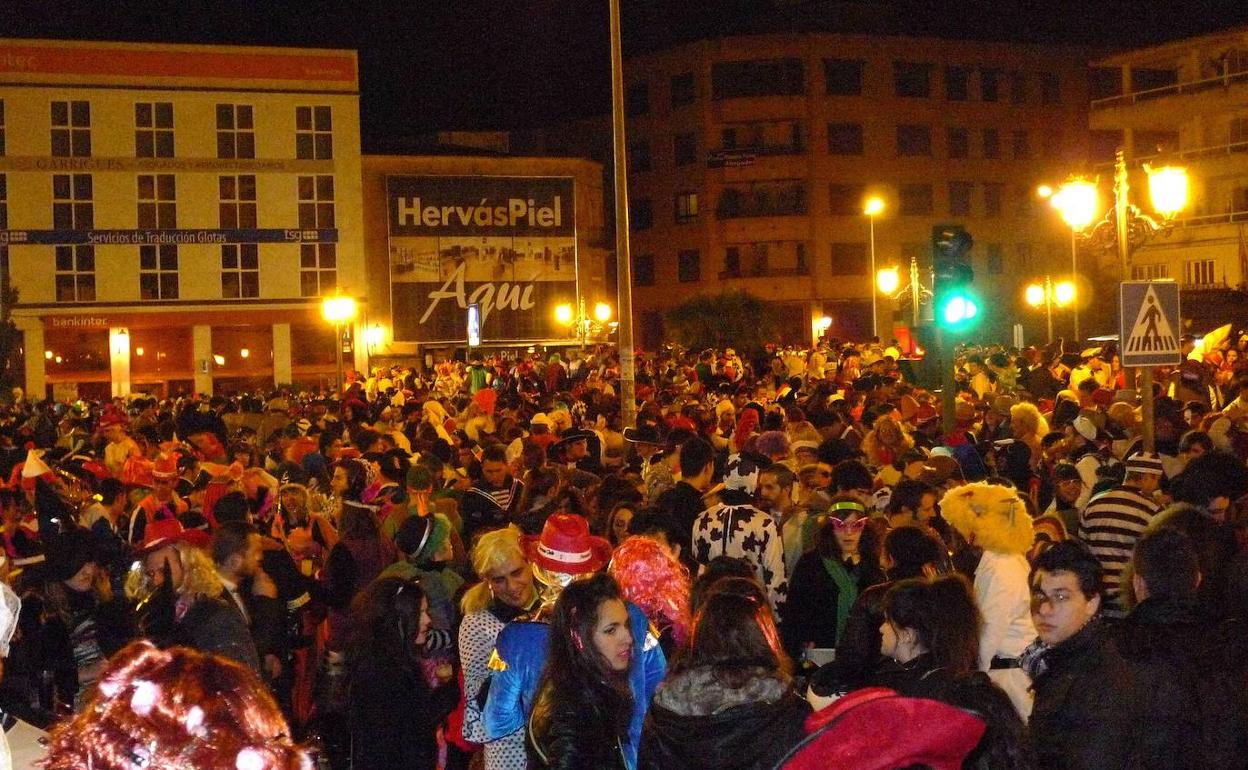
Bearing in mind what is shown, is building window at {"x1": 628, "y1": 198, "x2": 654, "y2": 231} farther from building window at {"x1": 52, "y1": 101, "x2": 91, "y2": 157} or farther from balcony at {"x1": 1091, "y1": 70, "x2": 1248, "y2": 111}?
building window at {"x1": 52, "y1": 101, "x2": 91, "y2": 157}

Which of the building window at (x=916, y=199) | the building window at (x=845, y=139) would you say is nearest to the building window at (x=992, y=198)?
the building window at (x=916, y=199)

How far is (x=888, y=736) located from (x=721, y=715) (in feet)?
4.23

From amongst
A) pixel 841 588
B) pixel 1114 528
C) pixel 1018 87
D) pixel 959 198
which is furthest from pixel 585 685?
pixel 1018 87

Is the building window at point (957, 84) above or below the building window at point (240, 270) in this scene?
above

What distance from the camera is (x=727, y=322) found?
2080 inches

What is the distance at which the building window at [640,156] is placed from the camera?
6238 cm

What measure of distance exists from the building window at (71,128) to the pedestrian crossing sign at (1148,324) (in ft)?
146

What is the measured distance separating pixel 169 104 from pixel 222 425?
3407cm

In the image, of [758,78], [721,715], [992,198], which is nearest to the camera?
[721,715]

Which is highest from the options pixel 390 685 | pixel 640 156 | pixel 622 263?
pixel 640 156

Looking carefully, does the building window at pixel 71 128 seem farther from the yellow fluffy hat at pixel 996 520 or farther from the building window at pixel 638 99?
the yellow fluffy hat at pixel 996 520

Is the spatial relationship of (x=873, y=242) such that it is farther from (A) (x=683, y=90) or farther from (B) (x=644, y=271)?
(B) (x=644, y=271)

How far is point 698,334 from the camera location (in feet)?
175

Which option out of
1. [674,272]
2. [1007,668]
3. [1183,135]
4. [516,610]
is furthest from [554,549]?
[674,272]
